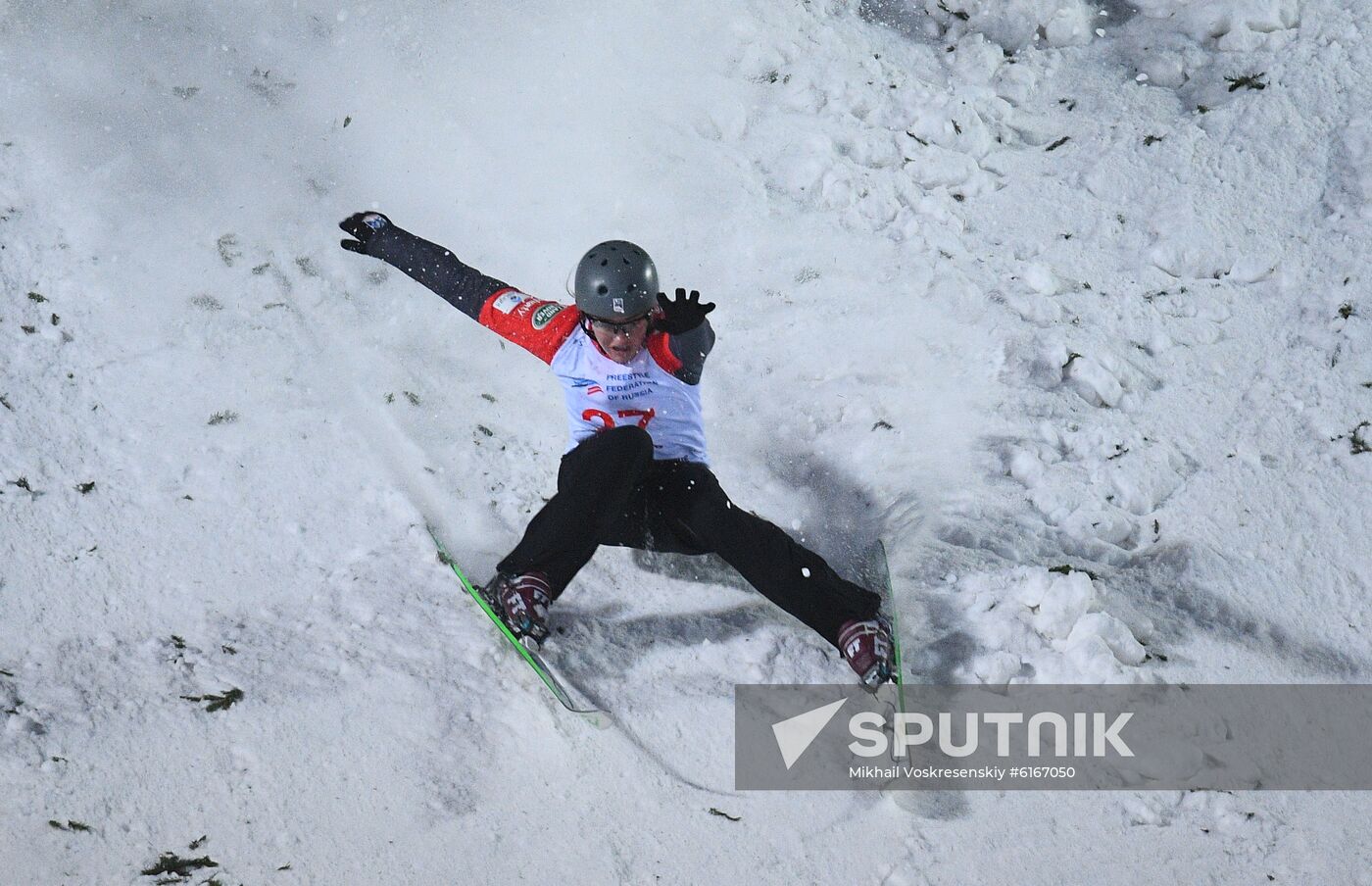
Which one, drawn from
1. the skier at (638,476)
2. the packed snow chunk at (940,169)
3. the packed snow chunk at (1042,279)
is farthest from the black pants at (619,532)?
the packed snow chunk at (940,169)

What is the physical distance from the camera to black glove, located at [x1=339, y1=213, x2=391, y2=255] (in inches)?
174

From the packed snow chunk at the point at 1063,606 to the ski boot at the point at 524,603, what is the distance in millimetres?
1781

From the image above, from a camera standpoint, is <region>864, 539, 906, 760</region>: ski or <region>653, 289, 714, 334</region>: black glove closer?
<region>864, 539, 906, 760</region>: ski

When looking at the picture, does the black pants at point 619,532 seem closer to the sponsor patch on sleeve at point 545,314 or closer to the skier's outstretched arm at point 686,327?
the skier's outstretched arm at point 686,327

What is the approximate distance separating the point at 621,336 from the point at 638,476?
21.4 inches

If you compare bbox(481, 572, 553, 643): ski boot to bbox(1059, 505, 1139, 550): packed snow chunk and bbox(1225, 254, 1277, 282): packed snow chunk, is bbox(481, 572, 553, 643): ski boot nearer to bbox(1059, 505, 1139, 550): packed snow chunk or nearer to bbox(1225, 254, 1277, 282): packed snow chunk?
bbox(1059, 505, 1139, 550): packed snow chunk

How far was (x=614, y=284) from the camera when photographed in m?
3.58

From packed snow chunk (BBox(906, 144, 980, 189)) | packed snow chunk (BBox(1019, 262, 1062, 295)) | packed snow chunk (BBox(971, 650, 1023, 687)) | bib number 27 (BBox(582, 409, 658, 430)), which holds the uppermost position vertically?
packed snow chunk (BBox(906, 144, 980, 189))

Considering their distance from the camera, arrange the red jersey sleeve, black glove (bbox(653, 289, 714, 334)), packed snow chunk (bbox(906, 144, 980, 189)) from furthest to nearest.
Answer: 1. packed snow chunk (bbox(906, 144, 980, 189))
2. the red jersey sleeve
3. black glove (bbox(653, 289, 714, 334))

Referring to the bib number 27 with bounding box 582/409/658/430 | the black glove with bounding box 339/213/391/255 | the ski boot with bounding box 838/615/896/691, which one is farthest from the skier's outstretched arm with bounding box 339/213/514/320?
the ski boot with bounding box 838/615/896/691

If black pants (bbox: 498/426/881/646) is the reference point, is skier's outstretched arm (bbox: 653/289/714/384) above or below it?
above

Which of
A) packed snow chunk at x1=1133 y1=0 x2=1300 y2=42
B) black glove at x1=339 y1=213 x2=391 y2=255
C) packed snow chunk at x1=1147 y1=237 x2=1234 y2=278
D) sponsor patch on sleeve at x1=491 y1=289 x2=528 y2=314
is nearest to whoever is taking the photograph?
sponsor patch on sleeve at x1=491 y1=289 x2=528 y2=314

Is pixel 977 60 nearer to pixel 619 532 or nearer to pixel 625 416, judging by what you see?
pixel 625 416

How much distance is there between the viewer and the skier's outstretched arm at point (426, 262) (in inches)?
164
